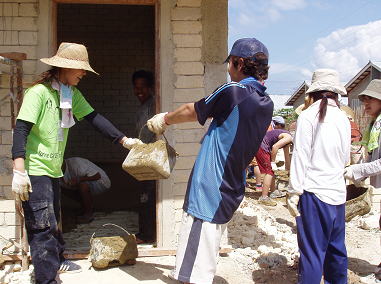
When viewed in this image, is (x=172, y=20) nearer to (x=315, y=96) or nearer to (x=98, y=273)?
(x=315, y=96)

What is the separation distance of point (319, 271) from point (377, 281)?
1328 mm

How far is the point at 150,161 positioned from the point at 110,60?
8964 mm

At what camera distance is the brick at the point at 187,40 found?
456 centimetres

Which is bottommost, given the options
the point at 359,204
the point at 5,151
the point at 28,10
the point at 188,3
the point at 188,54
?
the point at 359,204

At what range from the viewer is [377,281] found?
4391mm

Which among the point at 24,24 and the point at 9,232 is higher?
the point at 24,24

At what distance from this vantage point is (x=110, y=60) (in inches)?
469

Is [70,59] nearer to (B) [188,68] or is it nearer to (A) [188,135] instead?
(B) [188,68]

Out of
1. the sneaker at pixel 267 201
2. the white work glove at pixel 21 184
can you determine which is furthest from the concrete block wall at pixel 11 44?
the sneaker at pixel 267 201

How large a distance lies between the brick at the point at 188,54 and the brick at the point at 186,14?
303 mm

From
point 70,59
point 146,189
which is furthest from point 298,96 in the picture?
point 70,59

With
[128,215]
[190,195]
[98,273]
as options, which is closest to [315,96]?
[190,195]

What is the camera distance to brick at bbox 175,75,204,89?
459 cm

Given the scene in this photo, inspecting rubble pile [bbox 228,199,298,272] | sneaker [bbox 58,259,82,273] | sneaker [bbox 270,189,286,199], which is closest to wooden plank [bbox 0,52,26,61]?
sneaker [bbox 58,259,82,273]
